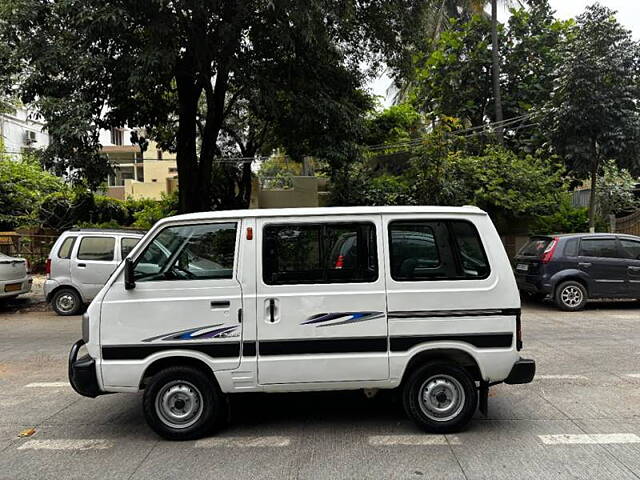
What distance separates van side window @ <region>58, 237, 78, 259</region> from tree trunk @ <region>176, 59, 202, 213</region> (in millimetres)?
2854

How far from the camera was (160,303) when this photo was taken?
175 inches

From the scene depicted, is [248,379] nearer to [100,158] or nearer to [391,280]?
[391,280]

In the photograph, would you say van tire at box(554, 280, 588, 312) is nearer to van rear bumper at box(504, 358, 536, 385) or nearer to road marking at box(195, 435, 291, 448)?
van rear bumper at box(504, 358, 536, 385)

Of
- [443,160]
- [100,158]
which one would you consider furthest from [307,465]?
[443,160]

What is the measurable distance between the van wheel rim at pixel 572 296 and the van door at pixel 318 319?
805cm

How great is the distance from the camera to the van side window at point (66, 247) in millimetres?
11336

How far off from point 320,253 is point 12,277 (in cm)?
981

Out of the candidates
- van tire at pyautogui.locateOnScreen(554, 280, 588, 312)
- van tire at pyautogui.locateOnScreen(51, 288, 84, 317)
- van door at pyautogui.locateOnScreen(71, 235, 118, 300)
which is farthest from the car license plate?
van tire at pyautogui.locateOnScreen(554, 280, 588, 312)

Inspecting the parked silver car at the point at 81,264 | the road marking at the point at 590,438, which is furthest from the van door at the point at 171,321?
the parked silver car at the point at 81,264

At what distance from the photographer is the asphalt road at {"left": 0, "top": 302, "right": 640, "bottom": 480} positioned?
4020 mm

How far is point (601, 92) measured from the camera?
520 inches

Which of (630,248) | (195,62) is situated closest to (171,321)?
(195,62)

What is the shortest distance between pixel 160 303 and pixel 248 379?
3.13 ft

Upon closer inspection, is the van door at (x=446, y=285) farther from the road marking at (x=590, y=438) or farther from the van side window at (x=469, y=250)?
the road marking at (x=590, y=438)
